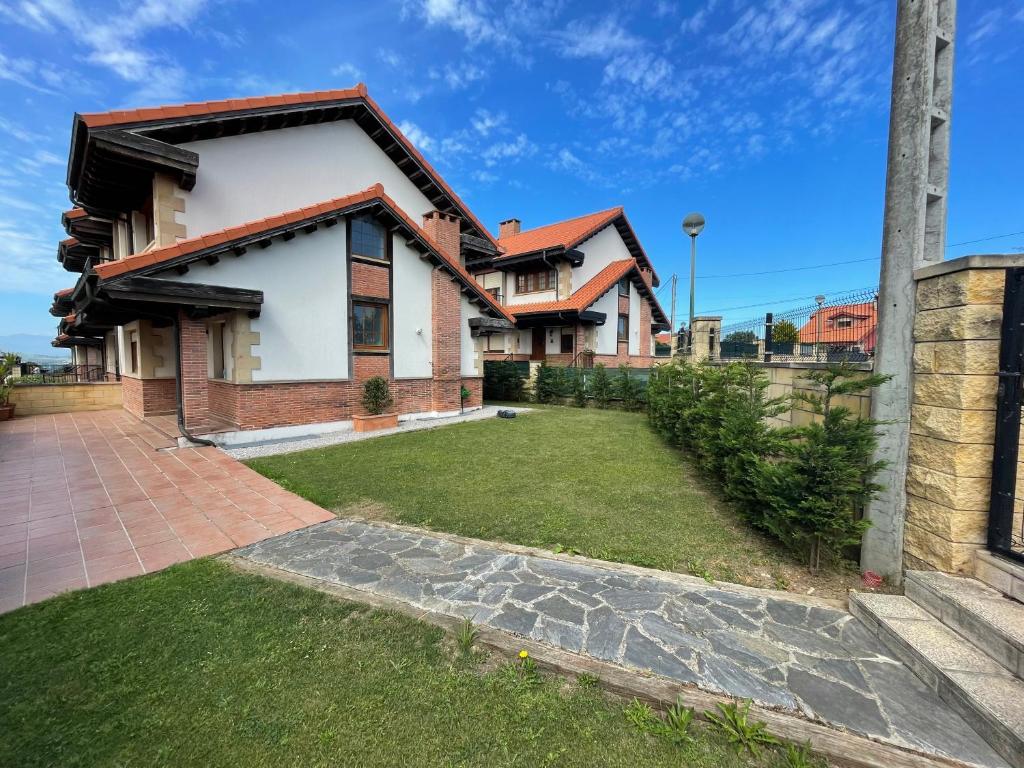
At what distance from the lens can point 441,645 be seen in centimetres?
281

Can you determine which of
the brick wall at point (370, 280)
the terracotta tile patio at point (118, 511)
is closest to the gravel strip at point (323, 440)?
the terracotta tile patio at point (118, 511)

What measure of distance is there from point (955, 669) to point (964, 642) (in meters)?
0.40

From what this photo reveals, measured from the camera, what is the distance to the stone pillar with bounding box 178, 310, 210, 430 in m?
8.89

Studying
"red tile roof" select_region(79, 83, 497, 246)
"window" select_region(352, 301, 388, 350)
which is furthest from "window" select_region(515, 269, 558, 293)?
"window" select_region(352, 301, 388, 350)

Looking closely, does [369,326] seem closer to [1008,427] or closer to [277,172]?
[277,172]

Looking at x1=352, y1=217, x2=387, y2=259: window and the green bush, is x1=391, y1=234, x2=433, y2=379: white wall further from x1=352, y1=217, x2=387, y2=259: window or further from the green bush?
the green bush

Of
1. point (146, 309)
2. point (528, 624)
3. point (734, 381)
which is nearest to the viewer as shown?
point (528, 624)

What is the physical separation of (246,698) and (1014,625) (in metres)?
4.48

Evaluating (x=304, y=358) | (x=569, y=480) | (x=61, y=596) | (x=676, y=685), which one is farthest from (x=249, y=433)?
(x=676, y=685)

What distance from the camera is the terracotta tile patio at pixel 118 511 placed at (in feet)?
12.7

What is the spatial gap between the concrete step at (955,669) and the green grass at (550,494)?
2.70 feet

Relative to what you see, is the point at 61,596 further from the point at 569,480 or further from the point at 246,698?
the point at 569,480

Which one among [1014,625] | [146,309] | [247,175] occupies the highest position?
[247,175]

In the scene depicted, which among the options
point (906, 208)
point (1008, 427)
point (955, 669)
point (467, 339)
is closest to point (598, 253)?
point (467, 339)
